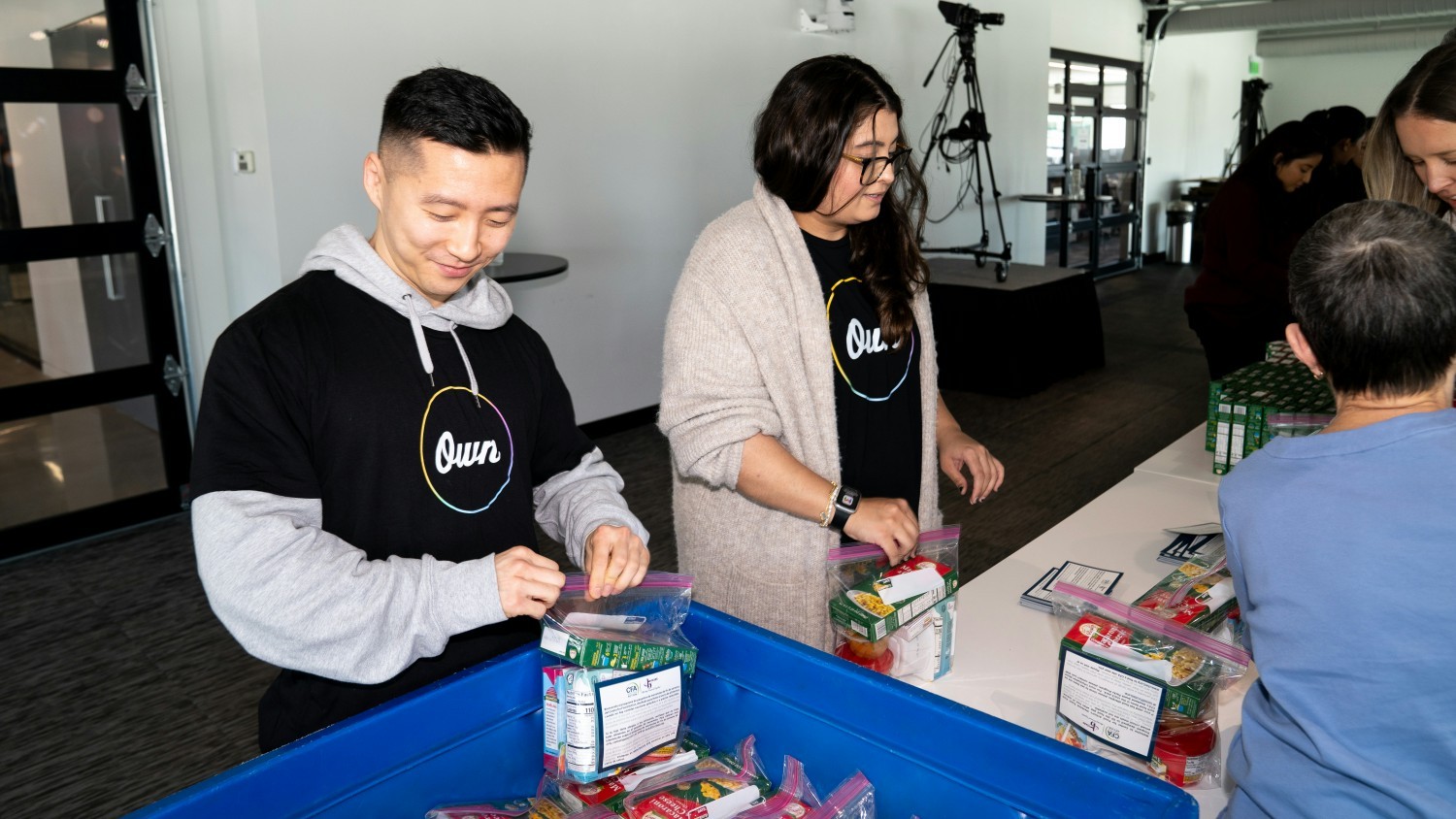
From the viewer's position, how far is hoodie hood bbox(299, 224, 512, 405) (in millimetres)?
1133

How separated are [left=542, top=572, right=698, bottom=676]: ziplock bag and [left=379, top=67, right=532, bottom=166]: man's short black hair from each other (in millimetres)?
458

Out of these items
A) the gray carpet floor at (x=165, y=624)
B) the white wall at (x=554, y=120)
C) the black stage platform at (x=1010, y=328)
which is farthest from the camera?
the black stage platform at (x=1010, y=328)

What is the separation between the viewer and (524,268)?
377 centimetres

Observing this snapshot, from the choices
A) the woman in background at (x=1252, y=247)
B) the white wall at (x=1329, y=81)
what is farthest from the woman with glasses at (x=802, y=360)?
the white wall at (x=1329, y=81)

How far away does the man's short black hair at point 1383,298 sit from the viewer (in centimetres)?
87

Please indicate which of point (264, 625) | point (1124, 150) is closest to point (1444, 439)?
point (264, 625)

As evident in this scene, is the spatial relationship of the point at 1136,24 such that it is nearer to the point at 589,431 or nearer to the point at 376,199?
the point at 589,431

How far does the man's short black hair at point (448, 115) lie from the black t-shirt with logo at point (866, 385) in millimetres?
622

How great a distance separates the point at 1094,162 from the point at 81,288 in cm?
886

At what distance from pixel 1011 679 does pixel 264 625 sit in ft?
2.97

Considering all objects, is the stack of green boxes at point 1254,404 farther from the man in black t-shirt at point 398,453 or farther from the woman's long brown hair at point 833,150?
the man in black t-shirt at point 398,453

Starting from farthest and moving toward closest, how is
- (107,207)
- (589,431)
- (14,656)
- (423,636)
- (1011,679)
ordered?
1. (589,431)
2. (107,207)
3. (14,656)
4. (1011,679)
5. (423,636)

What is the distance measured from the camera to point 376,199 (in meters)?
1.13

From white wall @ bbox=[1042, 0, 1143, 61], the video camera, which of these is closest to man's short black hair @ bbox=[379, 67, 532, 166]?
the video camera
